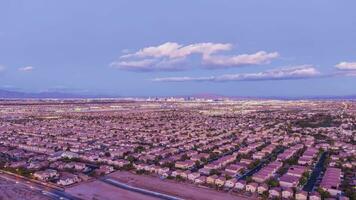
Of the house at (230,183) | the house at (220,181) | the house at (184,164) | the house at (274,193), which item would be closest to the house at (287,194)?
the house at (274,193)

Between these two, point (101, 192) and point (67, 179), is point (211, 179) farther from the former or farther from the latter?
point (67, 179)

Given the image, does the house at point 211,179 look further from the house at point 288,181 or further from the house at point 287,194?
the house at point 287,194

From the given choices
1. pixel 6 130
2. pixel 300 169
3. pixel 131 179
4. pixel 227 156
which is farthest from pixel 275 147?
pixel 6 130

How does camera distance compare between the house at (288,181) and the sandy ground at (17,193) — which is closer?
the sandy ground at (17,193)

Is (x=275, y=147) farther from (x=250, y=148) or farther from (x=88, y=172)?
(x=88, y=172)

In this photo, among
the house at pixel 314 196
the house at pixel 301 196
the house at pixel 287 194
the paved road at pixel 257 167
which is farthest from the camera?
the paved road at pixel 257 167

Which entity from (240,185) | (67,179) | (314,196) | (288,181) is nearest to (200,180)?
(240,185)
